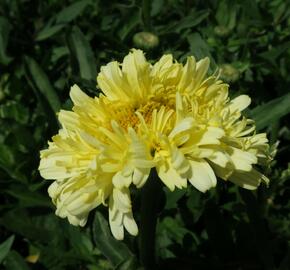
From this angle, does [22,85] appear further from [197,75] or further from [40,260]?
[197,75]

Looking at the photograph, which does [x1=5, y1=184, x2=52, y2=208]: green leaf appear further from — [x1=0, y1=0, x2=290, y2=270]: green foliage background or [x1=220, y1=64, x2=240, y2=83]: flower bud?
[x1=220, y1=64, x2=240, y2=83]: flower bud

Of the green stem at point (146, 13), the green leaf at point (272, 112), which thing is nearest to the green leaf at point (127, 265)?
the green leaf at point (272, 112)

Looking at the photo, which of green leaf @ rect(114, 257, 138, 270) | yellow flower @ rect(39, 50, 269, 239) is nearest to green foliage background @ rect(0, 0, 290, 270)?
green leaf @ rect(114, 257, 138, 270)

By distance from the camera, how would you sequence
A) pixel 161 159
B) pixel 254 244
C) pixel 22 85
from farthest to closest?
pixel 22 85, pixel 254 244, pixel 161 159

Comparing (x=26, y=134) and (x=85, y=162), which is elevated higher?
(x=85, y=162)

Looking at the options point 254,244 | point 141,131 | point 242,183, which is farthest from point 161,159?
point 254,244

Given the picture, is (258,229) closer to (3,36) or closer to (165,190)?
(165,190)
